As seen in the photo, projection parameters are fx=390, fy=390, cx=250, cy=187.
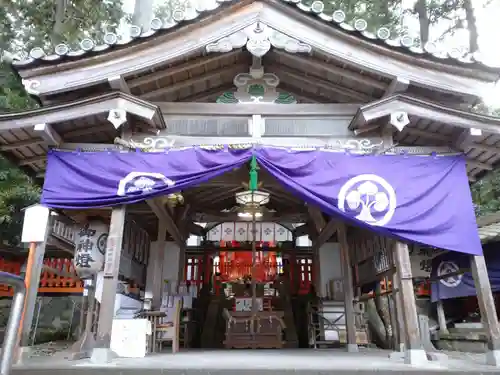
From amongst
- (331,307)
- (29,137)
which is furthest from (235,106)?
(331,307)

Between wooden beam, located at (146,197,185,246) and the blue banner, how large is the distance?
22.9ft

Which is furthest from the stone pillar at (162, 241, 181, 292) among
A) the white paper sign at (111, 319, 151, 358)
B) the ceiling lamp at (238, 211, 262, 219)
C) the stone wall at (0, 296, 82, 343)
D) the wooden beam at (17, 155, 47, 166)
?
the wooden beam at (17, 155, 47, 166)

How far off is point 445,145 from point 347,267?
355 centimetres

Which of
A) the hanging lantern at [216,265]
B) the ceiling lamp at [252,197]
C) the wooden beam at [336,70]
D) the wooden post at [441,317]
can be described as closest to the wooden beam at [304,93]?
the wooden beam at [336,70]

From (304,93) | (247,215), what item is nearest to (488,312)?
(304,93)

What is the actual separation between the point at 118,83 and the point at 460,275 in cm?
896

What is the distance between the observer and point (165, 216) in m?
9.34

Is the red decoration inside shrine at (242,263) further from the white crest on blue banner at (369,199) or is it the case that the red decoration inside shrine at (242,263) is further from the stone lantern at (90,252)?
the white crest on blue banner at (369,199)

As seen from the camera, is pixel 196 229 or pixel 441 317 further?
pixel 196 229

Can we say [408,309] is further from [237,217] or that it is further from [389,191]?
[237,217]

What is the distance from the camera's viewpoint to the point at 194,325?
40.0 ft

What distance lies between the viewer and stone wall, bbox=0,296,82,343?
13.3 m

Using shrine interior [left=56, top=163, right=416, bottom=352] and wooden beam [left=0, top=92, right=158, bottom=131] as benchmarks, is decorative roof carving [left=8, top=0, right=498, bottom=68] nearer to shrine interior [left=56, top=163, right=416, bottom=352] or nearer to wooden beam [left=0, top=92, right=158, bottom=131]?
wooden beam [left=0, top=92, right=158, bottom=131]

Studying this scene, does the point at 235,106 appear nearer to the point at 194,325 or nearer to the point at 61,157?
the point at 61,157
